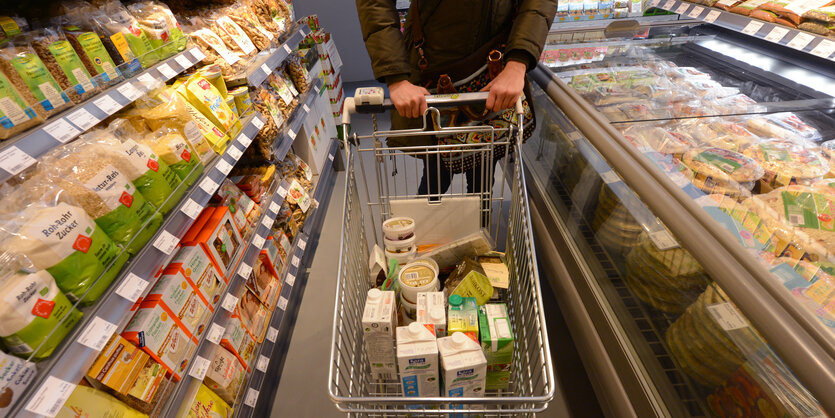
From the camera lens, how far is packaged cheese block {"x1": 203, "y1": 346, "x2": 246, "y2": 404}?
4.50 feet

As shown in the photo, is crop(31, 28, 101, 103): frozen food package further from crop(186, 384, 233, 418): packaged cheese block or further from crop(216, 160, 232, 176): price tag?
crop(186, 384, 233, 418): packaged cheese block

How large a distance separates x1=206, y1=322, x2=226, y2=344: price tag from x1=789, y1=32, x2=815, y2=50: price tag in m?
2.44

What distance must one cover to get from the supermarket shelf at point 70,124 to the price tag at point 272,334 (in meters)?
1.08

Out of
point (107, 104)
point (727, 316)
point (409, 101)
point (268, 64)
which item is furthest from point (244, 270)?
point (727, 316)

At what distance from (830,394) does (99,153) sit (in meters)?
1.63

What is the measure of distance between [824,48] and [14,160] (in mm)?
2509

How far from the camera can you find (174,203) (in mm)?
1229

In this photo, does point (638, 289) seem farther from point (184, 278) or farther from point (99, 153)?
point (99, 153)

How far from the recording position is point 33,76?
3.21 ft

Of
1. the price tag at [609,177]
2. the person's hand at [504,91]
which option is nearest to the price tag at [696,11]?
the price tag at [609,177]

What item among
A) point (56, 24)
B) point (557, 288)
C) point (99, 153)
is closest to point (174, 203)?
point (99, 153)

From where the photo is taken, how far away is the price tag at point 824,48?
4.48 feet

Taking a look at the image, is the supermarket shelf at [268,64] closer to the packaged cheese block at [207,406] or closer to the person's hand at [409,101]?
the person's hand at [409,101]

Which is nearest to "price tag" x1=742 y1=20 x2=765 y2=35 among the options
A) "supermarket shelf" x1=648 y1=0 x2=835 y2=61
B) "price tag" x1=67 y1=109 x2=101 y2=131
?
"supermarket shelf" x1=648 y1=0 x2=835 y2=61
